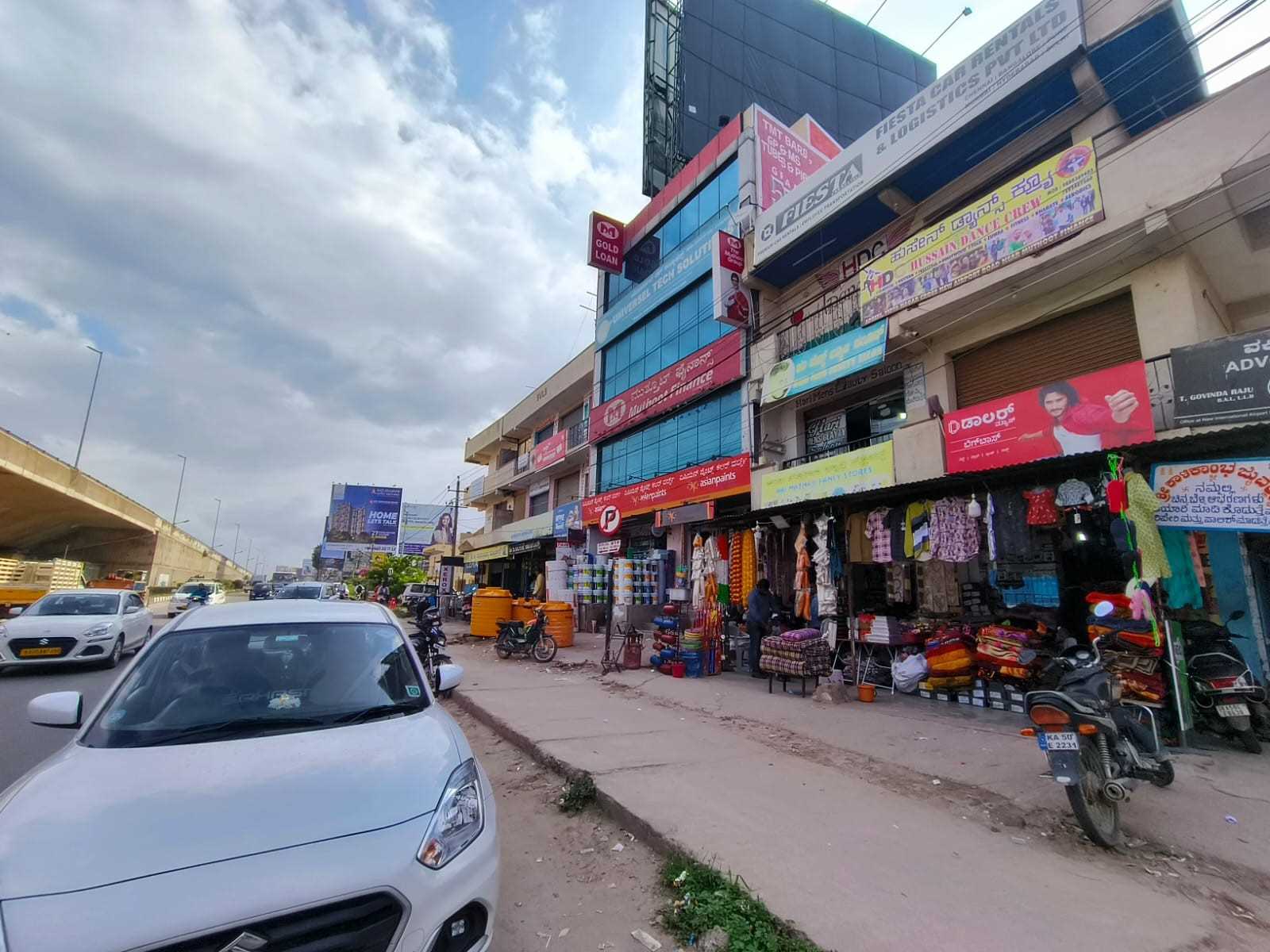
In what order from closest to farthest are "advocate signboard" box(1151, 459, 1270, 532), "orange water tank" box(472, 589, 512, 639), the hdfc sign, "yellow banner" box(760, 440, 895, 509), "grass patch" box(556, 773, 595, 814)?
"grass patch" box(556, 773, 595, 814) < "advocate signboard" box(1151, 459, 1270, 532) < "yellow banner" box(760, 440, 895, 509) < "orange water tank" box(472, 589, 512, 639) < the hdfc sign

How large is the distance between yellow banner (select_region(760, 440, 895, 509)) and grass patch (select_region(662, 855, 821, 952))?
24.0 feet

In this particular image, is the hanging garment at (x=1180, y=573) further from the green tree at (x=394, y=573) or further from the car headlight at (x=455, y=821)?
the green tree at (x=394, y=573)

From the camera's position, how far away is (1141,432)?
22.5ft

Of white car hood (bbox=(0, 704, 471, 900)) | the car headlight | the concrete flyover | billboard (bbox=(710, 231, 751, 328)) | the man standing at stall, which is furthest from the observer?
the concrete flyover

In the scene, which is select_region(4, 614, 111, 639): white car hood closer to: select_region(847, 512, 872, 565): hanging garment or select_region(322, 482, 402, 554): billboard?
select_region(847, 512, 872, 565): hanging garment

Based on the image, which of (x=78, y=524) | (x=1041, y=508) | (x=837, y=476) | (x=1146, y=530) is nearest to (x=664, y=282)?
(x=837, y=476)

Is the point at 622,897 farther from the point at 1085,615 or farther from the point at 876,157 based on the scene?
the point at 876,157

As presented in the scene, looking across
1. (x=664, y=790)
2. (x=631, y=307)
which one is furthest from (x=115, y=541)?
(x=664, y=790)

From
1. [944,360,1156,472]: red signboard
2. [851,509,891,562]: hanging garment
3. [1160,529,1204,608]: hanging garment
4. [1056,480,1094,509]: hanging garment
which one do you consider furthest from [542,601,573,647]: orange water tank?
[1160,529,1204,608]: hanging garment

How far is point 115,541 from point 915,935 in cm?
6005

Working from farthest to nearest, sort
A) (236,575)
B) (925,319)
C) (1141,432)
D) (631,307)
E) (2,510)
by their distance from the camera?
(236,575)
(2,510)
(631,307)
(925,319)
(1141,432)

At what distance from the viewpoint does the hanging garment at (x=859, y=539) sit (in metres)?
9.20

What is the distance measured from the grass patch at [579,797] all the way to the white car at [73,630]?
996 cm

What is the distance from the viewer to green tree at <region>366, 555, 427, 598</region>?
37.9 meters
